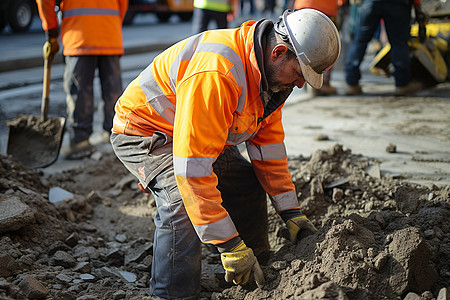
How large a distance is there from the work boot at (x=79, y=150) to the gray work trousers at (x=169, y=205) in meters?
1.94

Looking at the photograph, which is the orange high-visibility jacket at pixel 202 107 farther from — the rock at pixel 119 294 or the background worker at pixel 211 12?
the background worker at pixel 211 12

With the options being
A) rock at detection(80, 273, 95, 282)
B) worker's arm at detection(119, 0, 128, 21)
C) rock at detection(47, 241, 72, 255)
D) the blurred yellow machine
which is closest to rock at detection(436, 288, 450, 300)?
→ rock at detection(80, 273, 95, 282)

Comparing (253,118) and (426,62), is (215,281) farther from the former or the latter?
(426,62)

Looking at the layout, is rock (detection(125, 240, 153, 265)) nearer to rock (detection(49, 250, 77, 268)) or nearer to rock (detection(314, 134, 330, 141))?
rock (detection(49, 250, 77, 268))

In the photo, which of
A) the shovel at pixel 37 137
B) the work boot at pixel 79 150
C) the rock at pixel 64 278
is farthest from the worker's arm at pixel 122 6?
the rock at pixel 64 278

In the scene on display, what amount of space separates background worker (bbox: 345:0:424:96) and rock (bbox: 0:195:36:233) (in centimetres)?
486

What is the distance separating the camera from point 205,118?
2.15 meters

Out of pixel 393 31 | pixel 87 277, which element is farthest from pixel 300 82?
pixel 393 31

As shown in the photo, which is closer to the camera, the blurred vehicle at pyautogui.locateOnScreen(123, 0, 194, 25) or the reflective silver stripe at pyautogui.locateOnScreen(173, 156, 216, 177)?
the reflective silver stripe at pyautogui.locateOnScreen(173, 156, 216, 177)

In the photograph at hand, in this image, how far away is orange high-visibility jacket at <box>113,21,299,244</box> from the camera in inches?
85.0

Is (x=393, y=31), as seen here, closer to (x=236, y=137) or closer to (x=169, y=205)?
(x=236, y=137)

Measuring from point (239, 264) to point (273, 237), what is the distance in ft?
3.49

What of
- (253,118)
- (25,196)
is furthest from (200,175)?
(25,196)

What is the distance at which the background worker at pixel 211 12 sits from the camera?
650cm
